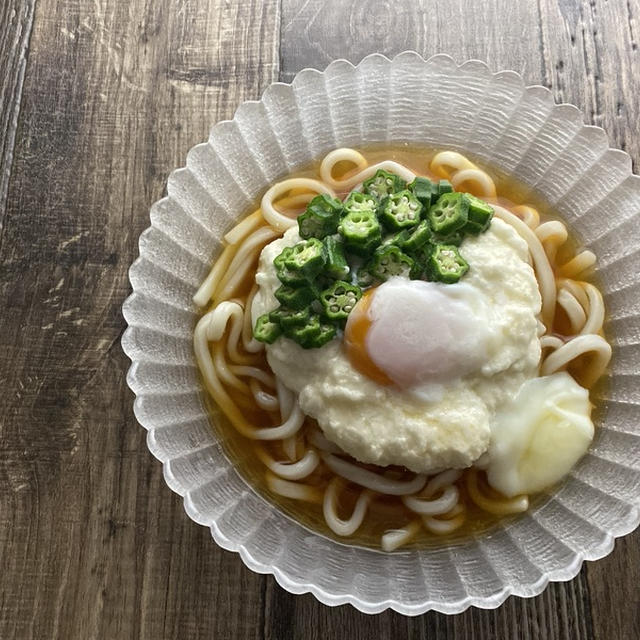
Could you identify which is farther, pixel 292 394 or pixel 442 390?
pixel 292 394

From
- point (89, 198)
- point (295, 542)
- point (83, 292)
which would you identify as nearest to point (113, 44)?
point (89, 198)

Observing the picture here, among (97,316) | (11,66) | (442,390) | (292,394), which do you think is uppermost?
(11,66)

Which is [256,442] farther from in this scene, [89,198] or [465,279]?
[89,198]

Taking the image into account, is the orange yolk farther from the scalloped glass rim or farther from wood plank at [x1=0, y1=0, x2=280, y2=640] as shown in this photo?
wood plank at [x1=0, y1=0, x2=280, y2=640]

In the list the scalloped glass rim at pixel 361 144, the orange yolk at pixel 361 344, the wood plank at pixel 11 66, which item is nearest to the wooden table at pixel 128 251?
the wood plank at pixel 11 66

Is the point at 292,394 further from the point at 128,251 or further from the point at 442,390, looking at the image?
the point at 128,251

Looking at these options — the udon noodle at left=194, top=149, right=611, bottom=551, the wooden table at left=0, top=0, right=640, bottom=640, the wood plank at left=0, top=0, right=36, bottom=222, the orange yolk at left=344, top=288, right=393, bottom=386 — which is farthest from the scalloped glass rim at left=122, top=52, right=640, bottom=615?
the wood plank at left=0, top=0, right=36, bottom=222

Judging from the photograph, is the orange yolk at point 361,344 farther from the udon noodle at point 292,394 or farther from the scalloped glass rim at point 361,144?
the scalloped glass rim at point 361,144

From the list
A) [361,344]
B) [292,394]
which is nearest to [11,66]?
[292,394]
